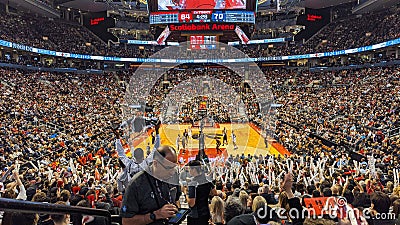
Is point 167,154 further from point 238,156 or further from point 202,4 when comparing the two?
point 202,4

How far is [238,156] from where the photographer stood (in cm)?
1546

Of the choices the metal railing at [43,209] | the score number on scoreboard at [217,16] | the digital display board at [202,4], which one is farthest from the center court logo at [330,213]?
the digital display board at [202,4]

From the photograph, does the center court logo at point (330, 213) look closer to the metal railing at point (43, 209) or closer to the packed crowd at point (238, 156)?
the packed crowd at point (238, 156)

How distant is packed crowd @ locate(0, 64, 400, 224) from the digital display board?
29.7ft

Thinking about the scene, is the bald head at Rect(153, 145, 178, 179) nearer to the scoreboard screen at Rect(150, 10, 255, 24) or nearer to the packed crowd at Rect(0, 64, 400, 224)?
the packed crowd at Rect(0, 64, 400, 224)

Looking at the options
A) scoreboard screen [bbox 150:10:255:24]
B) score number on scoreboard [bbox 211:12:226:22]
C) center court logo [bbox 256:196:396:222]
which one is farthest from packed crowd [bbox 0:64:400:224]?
score number on scoreboard [bbox 211:12:226:22]

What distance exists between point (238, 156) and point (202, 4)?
1140 centimetres

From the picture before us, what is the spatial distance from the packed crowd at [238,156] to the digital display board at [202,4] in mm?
9066

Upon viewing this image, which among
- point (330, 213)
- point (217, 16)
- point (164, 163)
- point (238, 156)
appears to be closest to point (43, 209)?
point (164, 163)

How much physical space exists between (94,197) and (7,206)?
3967 millimetres

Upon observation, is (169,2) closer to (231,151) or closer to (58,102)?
(231,151)

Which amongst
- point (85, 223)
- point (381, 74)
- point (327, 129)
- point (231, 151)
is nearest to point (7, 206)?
point (85, 223)

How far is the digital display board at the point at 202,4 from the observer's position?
2238cm

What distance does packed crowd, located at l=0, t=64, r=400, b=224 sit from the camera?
6.14 meters
